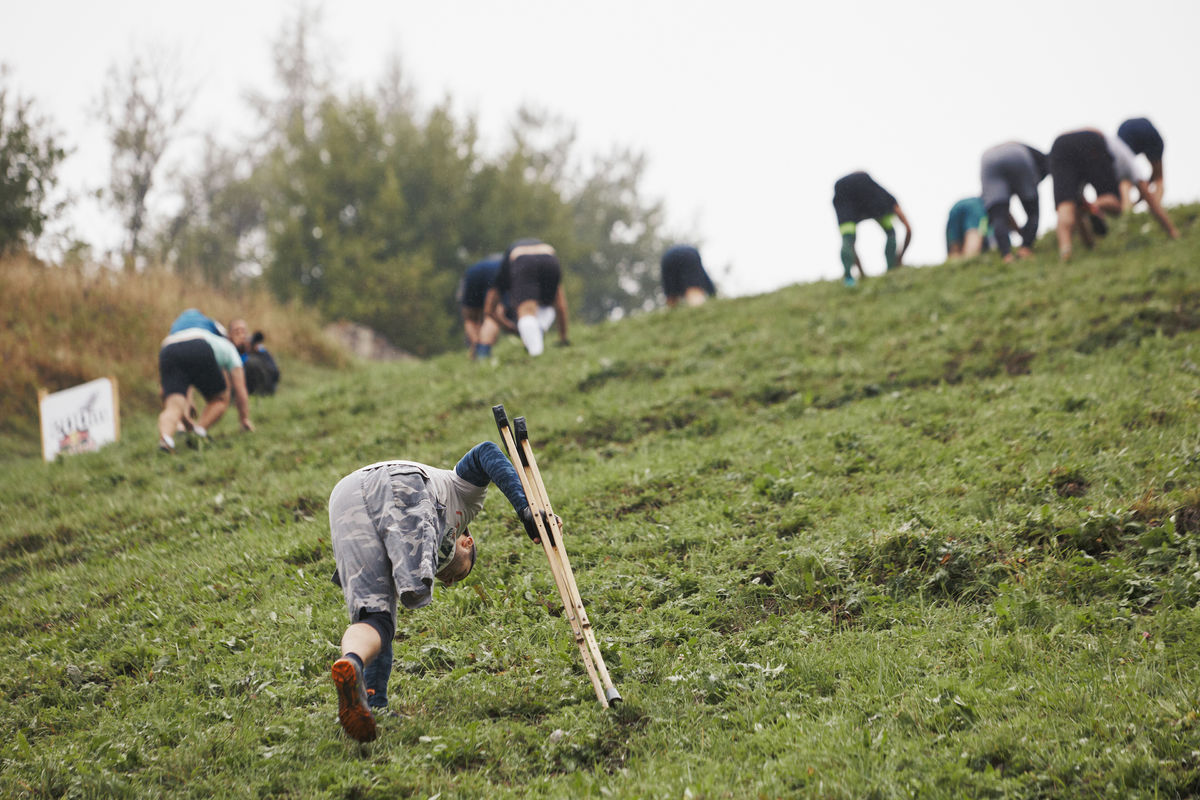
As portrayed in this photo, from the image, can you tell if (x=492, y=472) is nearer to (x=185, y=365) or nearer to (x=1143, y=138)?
(x=185, y=365)

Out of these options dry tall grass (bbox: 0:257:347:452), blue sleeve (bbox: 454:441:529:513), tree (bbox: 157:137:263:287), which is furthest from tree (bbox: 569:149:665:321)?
blue sleeve (bbox: 454:441:529:513)

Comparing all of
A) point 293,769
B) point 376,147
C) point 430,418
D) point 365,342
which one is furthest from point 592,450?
point 376,147

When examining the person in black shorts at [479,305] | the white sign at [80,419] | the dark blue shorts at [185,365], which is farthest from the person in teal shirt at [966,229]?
the white sign at [80,419]

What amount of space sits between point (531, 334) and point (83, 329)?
828 centimetres

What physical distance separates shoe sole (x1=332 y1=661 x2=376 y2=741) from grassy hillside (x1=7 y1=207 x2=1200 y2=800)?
178mm

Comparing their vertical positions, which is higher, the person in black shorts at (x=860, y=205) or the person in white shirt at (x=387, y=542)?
the person in black shorts at (x=860, y=205)

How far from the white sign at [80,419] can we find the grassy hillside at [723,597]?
1.25 meters

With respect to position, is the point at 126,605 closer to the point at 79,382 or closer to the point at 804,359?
the point at 804,359

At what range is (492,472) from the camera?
13.6 ft

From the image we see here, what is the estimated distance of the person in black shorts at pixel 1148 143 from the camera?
40.0 feet

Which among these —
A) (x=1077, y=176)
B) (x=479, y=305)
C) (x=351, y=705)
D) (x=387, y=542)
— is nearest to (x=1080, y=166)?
(x=1077, y=176)

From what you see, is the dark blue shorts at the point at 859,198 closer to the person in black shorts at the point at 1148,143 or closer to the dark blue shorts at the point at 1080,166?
the dark blue shorts at the point at 1080,166

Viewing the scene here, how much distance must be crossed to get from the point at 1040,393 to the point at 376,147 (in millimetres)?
27067

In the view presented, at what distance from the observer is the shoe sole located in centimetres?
352
